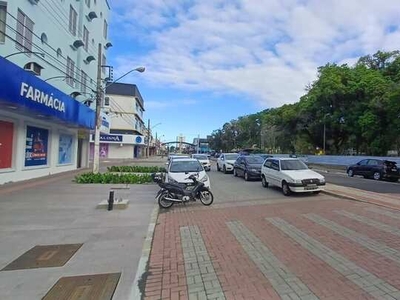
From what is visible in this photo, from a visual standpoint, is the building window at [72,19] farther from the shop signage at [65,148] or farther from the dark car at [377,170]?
the dark car at [377,170]

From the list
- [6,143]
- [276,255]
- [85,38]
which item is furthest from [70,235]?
[85,38]

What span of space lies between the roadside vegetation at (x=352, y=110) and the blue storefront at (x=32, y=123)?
2841 cm

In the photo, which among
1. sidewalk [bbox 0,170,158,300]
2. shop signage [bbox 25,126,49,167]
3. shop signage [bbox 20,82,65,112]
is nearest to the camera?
sidewalk [bbox 0,170,158,300]

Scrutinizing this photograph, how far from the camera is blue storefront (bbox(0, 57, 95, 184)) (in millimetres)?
12328

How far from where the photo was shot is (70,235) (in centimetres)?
726

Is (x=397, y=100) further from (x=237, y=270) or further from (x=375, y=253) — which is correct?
(x=237, y=270)

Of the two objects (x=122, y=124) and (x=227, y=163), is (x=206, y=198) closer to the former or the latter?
(x=227, y=163)

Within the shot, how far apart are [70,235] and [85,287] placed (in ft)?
9.77

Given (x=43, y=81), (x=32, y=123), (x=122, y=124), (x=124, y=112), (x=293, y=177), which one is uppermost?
(x=124, y=112)

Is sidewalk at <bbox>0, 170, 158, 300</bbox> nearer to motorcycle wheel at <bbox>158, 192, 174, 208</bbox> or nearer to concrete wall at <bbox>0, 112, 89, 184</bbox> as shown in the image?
motorcycle wheel at <bbox>158, 192, 174, 208</bbox>

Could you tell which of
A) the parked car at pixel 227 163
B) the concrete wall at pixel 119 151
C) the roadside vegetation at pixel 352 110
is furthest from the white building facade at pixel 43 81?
the concrete wall at pixel 119 151

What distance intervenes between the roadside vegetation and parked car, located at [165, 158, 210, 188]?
24461 millimetres

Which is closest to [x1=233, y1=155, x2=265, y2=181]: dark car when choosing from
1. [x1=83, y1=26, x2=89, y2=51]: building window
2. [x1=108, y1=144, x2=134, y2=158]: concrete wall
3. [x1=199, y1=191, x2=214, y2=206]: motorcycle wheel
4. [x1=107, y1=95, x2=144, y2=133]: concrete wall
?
[x1=199, y1=191, x2=214, y2=206]: motorcycle wheel

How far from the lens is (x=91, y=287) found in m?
4.57
